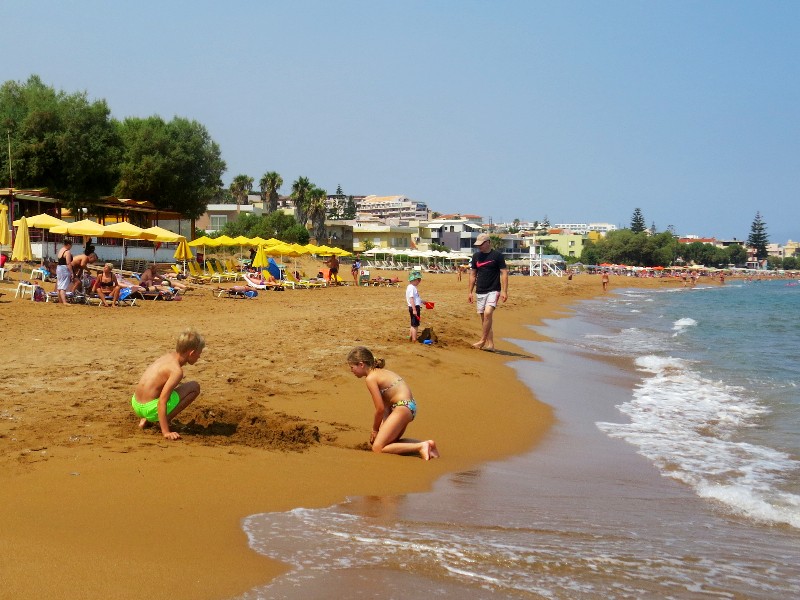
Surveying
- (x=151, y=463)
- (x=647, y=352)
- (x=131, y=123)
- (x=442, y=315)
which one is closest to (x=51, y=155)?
(x=131, y=123)

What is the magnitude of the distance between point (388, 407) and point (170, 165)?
39.8 meters

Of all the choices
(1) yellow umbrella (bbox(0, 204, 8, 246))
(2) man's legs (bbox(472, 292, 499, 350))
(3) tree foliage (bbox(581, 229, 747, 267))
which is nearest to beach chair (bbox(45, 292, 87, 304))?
(1) yellow umbrella (bbox(0, 204, 8, 246))

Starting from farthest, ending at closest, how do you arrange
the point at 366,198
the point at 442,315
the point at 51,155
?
the point at 366,198
the point at 51,155
the point at 442,315

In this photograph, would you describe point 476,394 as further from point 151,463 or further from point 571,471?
point 151,463

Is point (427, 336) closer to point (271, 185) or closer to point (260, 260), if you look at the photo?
point (260, 260)

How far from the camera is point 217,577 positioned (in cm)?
308

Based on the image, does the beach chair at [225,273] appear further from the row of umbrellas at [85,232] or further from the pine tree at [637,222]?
the pine tree at [637,222]

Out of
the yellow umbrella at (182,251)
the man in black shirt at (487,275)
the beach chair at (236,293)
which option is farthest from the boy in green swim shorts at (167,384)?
the yellow umbrella at (182,251)

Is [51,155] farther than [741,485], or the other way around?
[51,155]

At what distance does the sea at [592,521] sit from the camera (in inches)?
130

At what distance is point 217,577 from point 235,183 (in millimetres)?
89977

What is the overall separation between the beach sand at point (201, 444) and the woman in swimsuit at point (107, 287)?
14.0ft

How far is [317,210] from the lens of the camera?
77.2 meters

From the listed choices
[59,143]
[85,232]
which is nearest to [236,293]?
[85,232]
